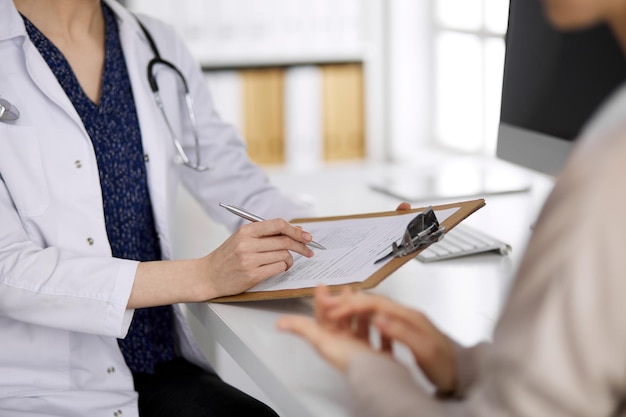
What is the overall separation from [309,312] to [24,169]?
1.64ft

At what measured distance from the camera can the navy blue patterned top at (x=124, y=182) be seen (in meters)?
1.51

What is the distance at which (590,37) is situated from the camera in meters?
1.31

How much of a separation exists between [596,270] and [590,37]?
74 cm

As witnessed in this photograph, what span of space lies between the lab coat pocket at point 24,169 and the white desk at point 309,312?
0.96 ft

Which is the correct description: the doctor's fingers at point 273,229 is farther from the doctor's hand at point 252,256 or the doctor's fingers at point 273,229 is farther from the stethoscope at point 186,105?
the stethoscope at point 186,105

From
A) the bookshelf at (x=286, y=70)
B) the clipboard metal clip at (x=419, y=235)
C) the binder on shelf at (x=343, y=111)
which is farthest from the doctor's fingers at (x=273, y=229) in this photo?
the binder on shelf at (x=343, y=111)

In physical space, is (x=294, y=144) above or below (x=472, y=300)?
below

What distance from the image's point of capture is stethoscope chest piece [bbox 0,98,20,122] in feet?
4.52

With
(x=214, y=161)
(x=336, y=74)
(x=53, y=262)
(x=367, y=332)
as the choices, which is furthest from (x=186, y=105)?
(x=336, y=74)

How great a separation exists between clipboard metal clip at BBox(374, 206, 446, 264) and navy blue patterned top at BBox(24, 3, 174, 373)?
49cm

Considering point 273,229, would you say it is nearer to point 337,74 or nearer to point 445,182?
point 445,182

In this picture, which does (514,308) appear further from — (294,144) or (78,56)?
(294,144)

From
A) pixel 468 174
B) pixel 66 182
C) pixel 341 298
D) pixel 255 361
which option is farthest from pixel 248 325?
pixel 468 174

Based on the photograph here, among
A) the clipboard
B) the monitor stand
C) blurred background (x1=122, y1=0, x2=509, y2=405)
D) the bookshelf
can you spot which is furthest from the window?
the clipboard
